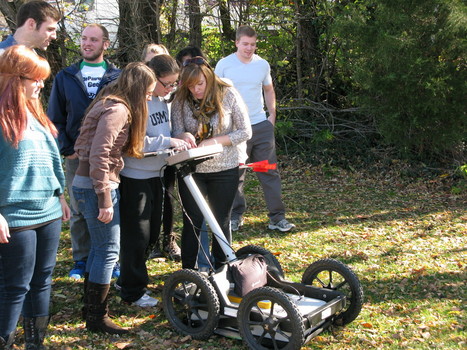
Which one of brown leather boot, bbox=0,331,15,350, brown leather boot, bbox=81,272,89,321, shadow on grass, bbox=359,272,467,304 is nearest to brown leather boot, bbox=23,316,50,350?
brown leather boot, bbox=0,331,15,350

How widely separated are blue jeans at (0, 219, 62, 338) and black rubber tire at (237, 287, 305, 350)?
4.08 ft

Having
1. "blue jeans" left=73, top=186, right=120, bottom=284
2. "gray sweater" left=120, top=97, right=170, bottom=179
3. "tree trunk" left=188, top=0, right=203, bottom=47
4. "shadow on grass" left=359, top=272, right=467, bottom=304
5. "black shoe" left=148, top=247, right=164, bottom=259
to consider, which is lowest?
"shadow on grass" left=359, top=272, right=467, bottom=304

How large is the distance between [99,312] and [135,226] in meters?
0.66

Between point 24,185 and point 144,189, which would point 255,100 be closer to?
point 144,189

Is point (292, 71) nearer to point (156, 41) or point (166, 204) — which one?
point (156, 41)

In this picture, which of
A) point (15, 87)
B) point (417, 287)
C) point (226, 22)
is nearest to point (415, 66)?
point (417, 287)

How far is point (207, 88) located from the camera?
444 centimetres

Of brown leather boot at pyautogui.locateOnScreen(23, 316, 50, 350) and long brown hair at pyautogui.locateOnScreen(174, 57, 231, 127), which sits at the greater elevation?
long brown hair at pyautogui.locateOnScreen(174, 57, 231, 127)

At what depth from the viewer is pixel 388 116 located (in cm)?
875

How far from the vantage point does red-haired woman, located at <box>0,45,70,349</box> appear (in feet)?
10.6

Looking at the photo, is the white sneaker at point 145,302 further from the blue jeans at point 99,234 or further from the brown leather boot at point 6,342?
the brown leather boot at point 6,342

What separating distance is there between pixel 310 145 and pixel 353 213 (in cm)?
334

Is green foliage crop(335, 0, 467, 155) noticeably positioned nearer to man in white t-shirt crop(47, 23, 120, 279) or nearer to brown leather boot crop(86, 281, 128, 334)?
man in white t-shirt crop(47, 23, 120, 279)

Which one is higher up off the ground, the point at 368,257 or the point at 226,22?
the point at 226,22
